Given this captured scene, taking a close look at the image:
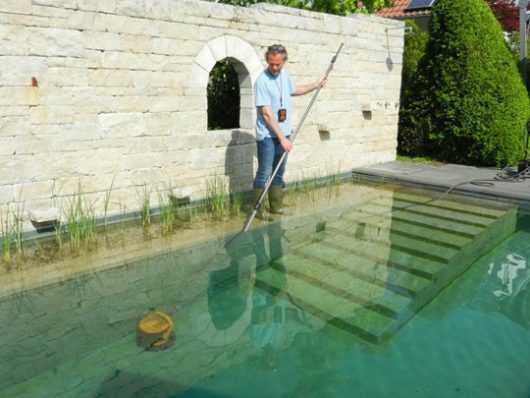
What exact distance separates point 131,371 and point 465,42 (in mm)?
7092

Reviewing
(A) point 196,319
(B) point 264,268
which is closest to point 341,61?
(B) point 264,268

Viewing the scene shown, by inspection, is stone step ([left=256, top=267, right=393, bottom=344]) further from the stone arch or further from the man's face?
the stone arch

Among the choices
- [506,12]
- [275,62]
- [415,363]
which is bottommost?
[415,363]

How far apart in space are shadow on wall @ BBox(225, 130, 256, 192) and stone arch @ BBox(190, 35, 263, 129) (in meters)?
0.17

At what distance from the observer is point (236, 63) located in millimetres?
5609

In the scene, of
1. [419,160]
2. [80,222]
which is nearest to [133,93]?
[80,222]

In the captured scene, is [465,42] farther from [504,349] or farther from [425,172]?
[504,349]

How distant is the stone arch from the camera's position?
519 centimetres

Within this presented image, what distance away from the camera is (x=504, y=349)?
103 inches

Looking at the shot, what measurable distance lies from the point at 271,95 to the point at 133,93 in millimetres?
1311

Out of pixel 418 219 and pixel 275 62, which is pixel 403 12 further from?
pixel 275 62

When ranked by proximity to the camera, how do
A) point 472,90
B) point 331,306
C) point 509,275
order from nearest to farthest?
point 331,306 < point 509,275 < point 472,90

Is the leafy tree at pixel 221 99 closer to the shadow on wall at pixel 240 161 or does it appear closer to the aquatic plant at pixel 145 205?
the shadow on wall at pixel 240 161

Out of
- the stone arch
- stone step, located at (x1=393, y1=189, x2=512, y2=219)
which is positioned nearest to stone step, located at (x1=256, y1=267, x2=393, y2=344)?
the stone arch
